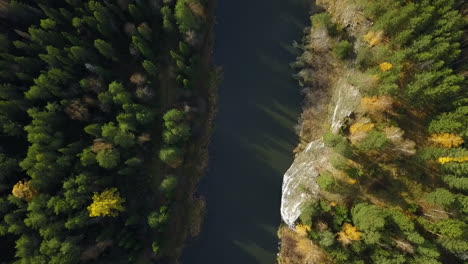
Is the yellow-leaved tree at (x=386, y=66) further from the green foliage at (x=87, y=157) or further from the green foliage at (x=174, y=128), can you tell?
the green foliage at (x=87, y=157)

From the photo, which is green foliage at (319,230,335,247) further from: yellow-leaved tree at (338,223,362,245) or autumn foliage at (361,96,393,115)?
autumn foliage at (361,96,393,115)

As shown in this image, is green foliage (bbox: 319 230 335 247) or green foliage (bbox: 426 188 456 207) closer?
green foliage (bbox: 426 188 456 207)

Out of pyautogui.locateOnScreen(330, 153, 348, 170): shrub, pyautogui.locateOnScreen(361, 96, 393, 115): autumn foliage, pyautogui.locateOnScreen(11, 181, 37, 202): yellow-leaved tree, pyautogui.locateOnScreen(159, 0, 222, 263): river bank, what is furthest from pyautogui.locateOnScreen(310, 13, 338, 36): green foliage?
pyautogui.locateOnScreen(11, 181, 37, 202): yellow-leaved tree

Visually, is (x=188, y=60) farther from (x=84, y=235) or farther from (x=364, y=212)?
(x=364, y=212)

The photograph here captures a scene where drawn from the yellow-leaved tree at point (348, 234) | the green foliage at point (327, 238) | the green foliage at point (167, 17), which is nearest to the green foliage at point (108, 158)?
the green foliage at point (167, 17)

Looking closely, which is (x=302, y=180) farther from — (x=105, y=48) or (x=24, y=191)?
(x=24, y=191)

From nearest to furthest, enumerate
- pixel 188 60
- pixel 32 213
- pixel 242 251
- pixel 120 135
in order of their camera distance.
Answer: pixel 32 213 → pixel 120 135 → pixel 188 60 → pixel 242 251

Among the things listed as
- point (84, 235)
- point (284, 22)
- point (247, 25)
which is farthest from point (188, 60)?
point (84, 235)
